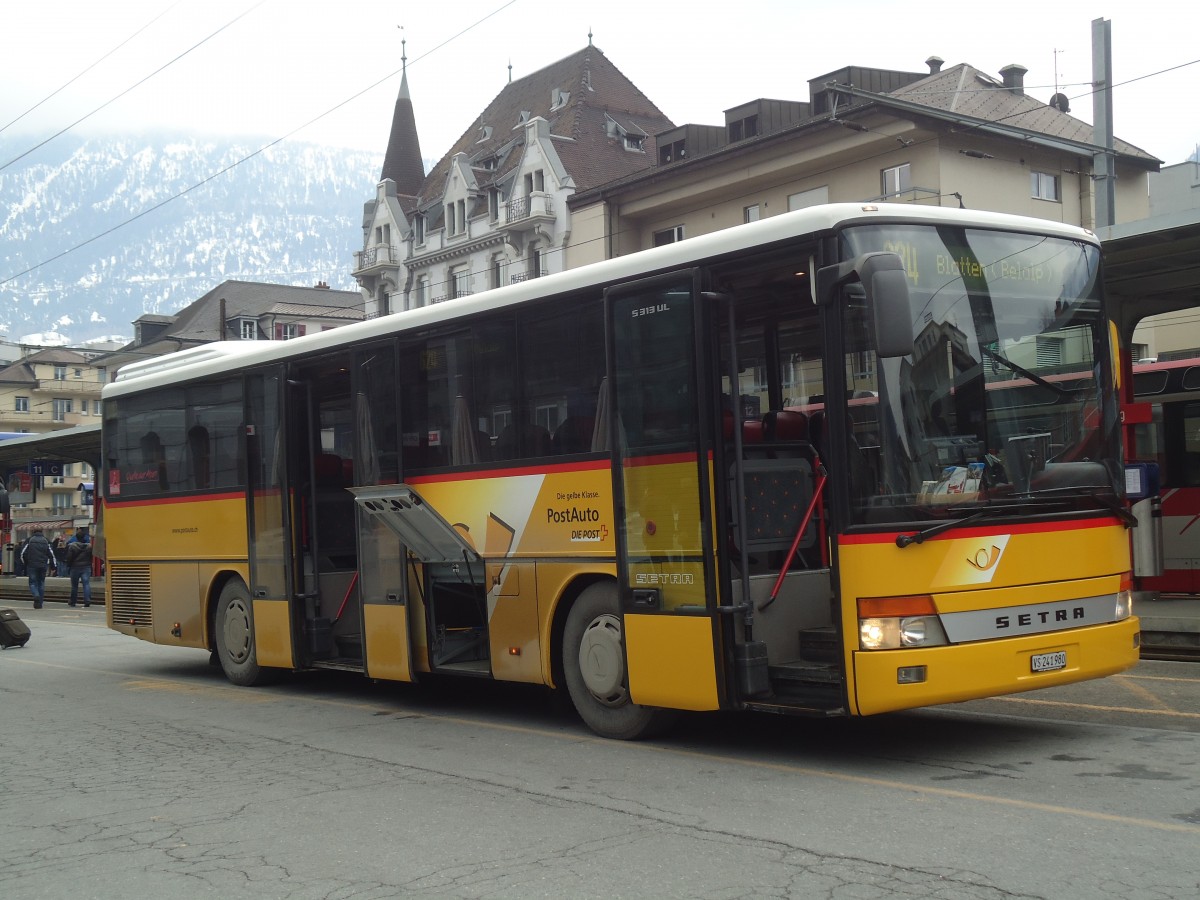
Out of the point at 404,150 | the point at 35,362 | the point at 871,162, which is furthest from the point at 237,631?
the point at 35,362

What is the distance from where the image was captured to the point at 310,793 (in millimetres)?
8234

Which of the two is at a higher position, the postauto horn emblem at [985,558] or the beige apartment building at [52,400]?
the beige apartment building at [52,400]

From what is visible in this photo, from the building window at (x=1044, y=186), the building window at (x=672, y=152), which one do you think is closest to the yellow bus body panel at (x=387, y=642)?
the building window at (x=1044, y=186)

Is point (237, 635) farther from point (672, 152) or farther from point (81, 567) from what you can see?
point (672, 152)

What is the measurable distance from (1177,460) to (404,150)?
65135 mm

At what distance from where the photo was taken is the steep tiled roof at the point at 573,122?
6494 cm

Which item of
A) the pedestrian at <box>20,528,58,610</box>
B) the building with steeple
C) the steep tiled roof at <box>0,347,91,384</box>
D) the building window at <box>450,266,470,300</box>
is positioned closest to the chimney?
the building with steeple

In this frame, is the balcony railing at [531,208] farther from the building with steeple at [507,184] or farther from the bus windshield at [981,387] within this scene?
the bus windshield at [981,387]

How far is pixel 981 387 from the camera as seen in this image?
8070mm

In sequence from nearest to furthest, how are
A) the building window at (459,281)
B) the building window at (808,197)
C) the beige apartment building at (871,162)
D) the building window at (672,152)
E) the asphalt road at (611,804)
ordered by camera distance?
the asphalt road at (611,804) < the beige apartment building at (871,162) < the building window at (808,197) < the building window at (672,152) < the building window at (459,281)

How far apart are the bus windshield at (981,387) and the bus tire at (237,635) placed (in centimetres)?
795

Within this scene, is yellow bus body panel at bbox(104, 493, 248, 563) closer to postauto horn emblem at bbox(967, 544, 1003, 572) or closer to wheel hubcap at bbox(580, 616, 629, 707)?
wheel hubcap at bbox(580, 616, 629, 707)

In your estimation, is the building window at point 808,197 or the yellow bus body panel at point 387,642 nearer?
the yellow bus body panel at point 387,642

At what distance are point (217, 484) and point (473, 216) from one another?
5415 centimetres
